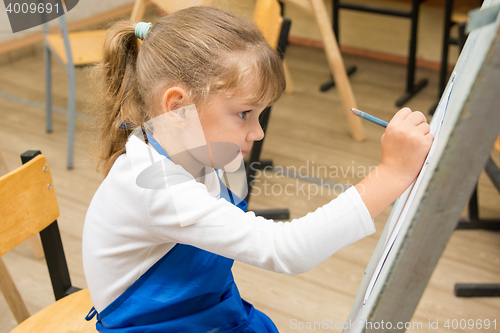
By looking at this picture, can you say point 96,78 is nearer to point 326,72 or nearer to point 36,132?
point 36,132

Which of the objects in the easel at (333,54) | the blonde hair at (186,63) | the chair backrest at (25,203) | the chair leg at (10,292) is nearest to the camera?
the blonde hair at (186,63)

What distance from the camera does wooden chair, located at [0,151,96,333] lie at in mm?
834

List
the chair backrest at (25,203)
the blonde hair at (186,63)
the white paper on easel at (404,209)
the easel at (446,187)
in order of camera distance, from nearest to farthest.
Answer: the easel at (446,187), the white paper on easel at (404,209), the blonde hair at (186,63), the chair backrest at (25,203)

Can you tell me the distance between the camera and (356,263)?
5.23 feet

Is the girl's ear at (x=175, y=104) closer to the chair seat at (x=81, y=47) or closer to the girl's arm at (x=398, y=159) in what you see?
the girl's arm at (x=398, y=159)

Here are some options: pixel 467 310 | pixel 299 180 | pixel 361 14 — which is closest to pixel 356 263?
pixel 467 310

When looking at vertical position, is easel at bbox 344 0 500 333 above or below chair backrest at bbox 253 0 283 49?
above

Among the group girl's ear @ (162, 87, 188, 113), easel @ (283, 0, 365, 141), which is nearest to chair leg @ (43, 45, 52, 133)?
easel @ (283, 0, 365, 141)

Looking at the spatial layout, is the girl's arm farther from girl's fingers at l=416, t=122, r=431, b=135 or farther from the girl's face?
the girl's face

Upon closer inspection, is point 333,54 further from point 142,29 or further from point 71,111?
point 142,29

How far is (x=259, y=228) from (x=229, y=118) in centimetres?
18

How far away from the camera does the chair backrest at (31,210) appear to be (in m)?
0.83

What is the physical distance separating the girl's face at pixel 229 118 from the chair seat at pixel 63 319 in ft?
1.36

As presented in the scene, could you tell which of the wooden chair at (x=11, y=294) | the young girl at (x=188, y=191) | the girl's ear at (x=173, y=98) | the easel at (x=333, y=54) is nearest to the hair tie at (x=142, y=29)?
the young girl at (x=188, y=191)
